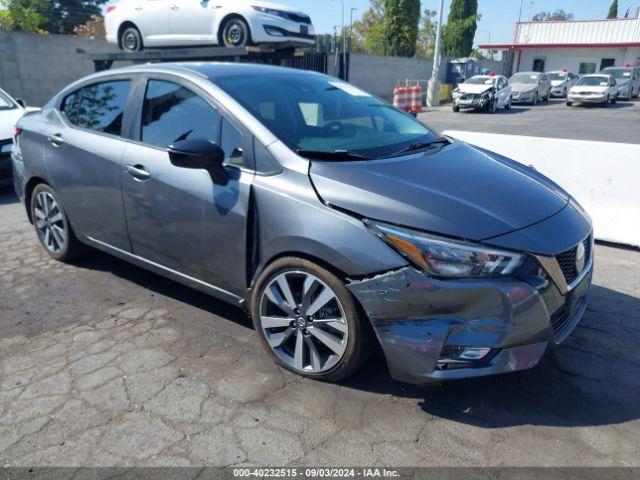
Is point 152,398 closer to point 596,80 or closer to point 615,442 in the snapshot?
point 615,442

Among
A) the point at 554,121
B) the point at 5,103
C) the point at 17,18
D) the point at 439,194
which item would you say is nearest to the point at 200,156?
the point at 439,194

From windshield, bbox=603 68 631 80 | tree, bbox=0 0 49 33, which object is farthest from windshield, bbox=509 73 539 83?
tree, bbox=0 0 49 33

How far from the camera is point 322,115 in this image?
11.3 ft

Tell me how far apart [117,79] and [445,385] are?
3.19m

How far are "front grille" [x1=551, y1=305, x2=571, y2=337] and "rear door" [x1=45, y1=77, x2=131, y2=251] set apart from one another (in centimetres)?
281

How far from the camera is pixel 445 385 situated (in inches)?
113

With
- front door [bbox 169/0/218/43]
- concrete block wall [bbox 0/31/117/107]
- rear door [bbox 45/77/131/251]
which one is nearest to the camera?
rear door [bbox 45/77/131/251]

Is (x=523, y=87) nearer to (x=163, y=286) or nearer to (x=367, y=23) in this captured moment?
(x=163, y=286)

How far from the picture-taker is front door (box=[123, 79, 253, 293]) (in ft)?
9.85

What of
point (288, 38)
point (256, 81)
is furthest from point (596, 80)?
point (256, 81)

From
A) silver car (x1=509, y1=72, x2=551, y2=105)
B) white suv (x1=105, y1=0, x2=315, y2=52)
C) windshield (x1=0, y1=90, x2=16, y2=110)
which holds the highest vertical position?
white suv (x1=105, y1=0, x2=315, y2=52)

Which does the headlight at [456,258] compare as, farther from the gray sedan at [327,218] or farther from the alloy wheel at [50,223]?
the alloy wheel at [50,223]

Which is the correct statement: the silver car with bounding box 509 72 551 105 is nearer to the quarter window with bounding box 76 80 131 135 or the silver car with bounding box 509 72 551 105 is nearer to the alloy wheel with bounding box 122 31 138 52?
the alloy wheel with bounding box 122 31 138 52

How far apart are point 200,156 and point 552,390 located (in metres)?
2.32
